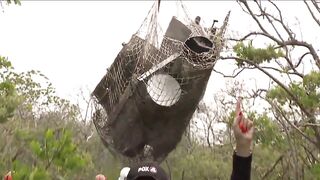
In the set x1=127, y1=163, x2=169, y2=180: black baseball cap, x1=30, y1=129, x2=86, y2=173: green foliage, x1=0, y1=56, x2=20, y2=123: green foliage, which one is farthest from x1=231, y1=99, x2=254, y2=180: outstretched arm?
x1=0, y1=56, x2=20, y2=123: green foliage

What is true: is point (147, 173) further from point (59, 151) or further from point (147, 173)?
point (59, 151)

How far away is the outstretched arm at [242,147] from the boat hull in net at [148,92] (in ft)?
4.52

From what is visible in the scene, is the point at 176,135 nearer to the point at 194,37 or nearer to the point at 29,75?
the point at 194,37

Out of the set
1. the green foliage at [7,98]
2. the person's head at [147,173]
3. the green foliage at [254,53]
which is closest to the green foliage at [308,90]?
the green foliage at [254,53]

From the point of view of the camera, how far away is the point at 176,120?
330 cm

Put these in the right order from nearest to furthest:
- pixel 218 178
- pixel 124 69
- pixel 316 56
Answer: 1. pixel 124 69
2. pixel 316 56
3. pixel 218 178

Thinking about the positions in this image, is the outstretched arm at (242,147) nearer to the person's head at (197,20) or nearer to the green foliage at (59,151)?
the green foliage at (59,151)

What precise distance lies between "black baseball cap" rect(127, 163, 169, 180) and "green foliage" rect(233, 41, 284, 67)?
4.88 m

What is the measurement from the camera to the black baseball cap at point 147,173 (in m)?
1.90

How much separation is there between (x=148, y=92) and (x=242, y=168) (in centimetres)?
145

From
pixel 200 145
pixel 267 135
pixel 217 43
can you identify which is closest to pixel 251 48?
pixel 267 135

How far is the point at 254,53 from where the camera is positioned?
6.86 m

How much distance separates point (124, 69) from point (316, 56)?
4.89 m

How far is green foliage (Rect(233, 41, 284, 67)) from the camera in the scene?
6.78m
